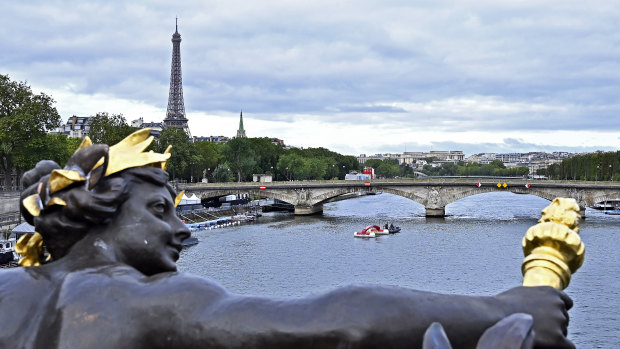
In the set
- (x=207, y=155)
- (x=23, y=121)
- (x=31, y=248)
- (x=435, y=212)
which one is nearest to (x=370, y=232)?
(x=435, y=212)

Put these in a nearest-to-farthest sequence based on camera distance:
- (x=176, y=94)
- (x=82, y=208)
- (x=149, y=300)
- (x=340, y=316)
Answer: (x=340, y=316), (x=149, y=300), (x=82, y=208), (x=176, y=94)

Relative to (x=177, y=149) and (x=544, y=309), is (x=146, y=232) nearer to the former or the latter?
(x=544, y=309)

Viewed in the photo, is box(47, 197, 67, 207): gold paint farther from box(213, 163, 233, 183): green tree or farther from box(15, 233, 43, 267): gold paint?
box(213, 163, 233, 183): green tree

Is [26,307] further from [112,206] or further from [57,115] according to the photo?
[57,115]

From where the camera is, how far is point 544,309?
5.81ft

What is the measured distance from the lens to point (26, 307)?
6.75 ft

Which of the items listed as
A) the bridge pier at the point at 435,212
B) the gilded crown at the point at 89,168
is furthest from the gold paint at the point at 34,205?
the bridge pier at the point at 435,212

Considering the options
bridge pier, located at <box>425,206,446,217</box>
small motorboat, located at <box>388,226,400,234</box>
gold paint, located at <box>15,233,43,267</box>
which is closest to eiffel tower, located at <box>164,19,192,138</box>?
bridge pier, located at <box>425,206,446,217</box>

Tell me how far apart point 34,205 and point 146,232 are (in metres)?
0.43

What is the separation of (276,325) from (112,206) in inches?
32.6

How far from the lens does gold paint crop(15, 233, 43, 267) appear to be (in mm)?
2537

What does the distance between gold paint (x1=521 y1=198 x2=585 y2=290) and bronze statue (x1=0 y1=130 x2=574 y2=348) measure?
0.32ft

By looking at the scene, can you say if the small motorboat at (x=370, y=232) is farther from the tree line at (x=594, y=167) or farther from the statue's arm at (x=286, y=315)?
the tree line at (x=594, y=167)

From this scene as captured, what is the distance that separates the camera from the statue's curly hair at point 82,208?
219 cm
